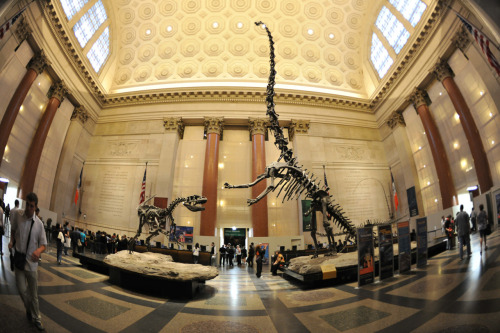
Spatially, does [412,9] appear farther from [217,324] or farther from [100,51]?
[100,51]

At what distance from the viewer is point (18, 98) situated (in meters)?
3.03

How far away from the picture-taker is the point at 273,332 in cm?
204

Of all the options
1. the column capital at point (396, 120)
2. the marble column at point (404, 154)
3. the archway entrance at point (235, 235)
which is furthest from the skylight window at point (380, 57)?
the archway entrance at point (235, 235)

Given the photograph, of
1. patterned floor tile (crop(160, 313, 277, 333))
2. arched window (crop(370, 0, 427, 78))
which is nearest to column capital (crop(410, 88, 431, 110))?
arched window (crop(370, 0, 427, 78))

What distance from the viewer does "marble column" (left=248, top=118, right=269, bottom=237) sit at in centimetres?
1445

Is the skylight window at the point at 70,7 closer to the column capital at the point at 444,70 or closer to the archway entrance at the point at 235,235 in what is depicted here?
the column capital at the point at 444,70

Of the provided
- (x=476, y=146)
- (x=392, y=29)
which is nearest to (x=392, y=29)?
(x=392, y=29)

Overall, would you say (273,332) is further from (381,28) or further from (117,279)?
(381,28)

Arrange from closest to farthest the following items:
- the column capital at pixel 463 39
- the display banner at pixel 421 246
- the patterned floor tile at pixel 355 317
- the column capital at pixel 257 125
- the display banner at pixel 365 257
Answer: the patterned floor tile at pixel 355 317 → the display banner at pixel 365 257 → the column capital at pixel 463 39 → the display banner at pixel 421 246 → the column capital at pixel 257 125

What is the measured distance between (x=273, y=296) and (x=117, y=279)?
257cm

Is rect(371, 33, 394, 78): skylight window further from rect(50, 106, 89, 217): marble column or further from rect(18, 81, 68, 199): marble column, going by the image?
rect(50, 106, 89, 217): marble column

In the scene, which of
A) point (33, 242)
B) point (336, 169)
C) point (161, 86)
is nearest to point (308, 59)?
point (336, 169)

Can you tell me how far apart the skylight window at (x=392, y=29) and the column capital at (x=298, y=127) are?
746 cm

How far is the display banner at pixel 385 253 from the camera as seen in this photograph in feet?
14.7
